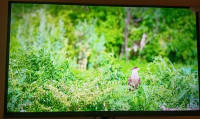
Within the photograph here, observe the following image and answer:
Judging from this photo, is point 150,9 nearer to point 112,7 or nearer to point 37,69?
point 112,7

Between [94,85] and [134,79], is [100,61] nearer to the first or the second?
[94,85]

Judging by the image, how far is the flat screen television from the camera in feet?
8.50

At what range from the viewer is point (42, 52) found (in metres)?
2.63

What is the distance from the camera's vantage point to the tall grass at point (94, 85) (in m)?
2.58

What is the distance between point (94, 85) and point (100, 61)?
278 millimetres

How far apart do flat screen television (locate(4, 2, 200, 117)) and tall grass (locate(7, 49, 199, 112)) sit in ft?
0.03

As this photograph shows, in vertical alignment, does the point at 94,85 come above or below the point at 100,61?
below

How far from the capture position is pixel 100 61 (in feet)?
8.80

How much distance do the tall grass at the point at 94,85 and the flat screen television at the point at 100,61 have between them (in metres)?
0.01

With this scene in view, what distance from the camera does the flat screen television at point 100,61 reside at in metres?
2.59

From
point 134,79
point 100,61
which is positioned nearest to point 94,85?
point 100,61

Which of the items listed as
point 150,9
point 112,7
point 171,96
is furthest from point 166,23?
point 171,96

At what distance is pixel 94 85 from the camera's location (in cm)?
264

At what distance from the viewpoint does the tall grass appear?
2.58m
